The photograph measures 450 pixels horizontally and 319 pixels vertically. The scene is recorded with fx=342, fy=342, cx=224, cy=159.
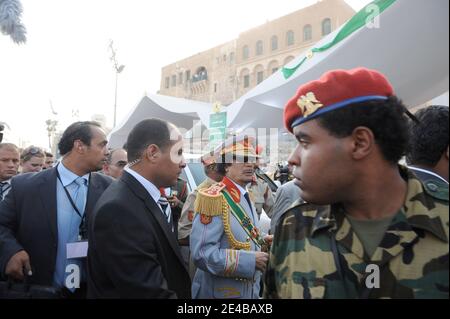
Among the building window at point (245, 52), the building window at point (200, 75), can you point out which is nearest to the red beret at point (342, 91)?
the building window at point (245, 52)

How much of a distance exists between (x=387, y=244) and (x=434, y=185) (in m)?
0.37

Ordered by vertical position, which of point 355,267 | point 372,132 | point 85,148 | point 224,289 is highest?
point 85,148

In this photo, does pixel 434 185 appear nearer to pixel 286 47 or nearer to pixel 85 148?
pixel 85 148

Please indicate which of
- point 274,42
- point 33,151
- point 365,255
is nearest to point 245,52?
point 274,42

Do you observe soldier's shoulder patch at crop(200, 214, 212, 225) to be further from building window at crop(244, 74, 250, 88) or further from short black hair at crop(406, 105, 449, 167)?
building window at crop(244, 74, 250, 88)

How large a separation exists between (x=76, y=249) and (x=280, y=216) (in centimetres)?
160

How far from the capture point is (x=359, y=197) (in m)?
1.22

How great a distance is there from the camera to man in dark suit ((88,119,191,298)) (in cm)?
158

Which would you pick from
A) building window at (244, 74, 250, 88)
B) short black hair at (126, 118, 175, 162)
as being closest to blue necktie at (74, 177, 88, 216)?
short black hair at (126, 118, 175, 162)

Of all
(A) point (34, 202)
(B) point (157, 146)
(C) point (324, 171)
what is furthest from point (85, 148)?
(C) point (324, 171)

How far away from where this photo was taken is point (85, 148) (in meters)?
2.81

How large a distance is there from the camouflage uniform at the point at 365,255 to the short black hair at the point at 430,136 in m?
0.89

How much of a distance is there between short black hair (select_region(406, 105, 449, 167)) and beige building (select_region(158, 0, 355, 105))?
36640mm

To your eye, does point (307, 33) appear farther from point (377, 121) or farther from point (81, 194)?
point (377, 121)
